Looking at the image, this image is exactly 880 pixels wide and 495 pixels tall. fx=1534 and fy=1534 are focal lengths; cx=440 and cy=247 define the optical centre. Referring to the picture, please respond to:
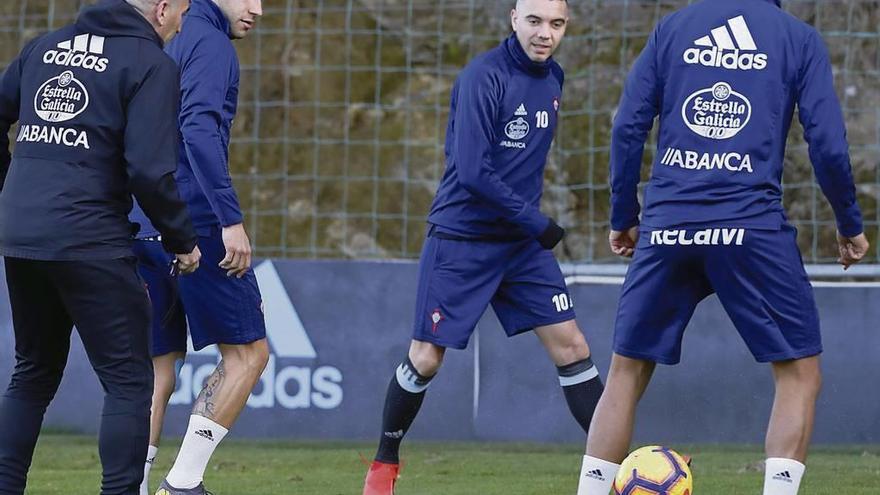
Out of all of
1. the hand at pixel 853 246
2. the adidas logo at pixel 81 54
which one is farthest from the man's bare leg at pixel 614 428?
the adidas logo at pixel 81 54

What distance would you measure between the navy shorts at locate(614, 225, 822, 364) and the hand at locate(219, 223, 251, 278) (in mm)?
1500

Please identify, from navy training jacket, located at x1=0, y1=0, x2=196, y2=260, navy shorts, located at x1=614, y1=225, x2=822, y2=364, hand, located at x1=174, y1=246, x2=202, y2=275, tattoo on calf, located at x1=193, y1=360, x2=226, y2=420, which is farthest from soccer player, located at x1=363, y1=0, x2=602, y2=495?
navy training jacket, located at x1=0, y1=0, x2=196, y2=260

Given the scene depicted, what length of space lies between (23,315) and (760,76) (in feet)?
8.68

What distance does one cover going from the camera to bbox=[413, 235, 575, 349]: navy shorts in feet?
22.4

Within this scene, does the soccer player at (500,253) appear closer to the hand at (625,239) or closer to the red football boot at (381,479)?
the red football boot at (381,479)

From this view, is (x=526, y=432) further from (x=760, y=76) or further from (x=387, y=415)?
(x=760, y=76)

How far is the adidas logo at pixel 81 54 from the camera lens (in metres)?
5.05

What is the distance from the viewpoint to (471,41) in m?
12.1

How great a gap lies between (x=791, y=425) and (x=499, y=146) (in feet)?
7.02

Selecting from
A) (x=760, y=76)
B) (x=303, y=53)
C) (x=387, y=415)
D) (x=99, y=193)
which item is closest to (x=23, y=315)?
(x=99, y=193)

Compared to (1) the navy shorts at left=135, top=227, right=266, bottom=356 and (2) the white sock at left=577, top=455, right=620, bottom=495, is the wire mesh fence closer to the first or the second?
(1) the navy shorts at left=135, top=227, right=266, bottom=356

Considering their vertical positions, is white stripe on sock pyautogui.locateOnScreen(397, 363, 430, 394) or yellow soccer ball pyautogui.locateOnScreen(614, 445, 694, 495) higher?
yellow soccer ball pyautogui.locateOnScreen(614, 445, 694, 495)

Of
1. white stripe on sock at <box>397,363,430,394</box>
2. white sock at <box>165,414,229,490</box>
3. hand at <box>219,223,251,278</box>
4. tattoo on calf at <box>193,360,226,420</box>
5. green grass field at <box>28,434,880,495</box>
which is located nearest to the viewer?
hand at <box>219,223,251,278</box>

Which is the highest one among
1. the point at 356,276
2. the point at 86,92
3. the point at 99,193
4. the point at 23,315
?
the point at 86,92
